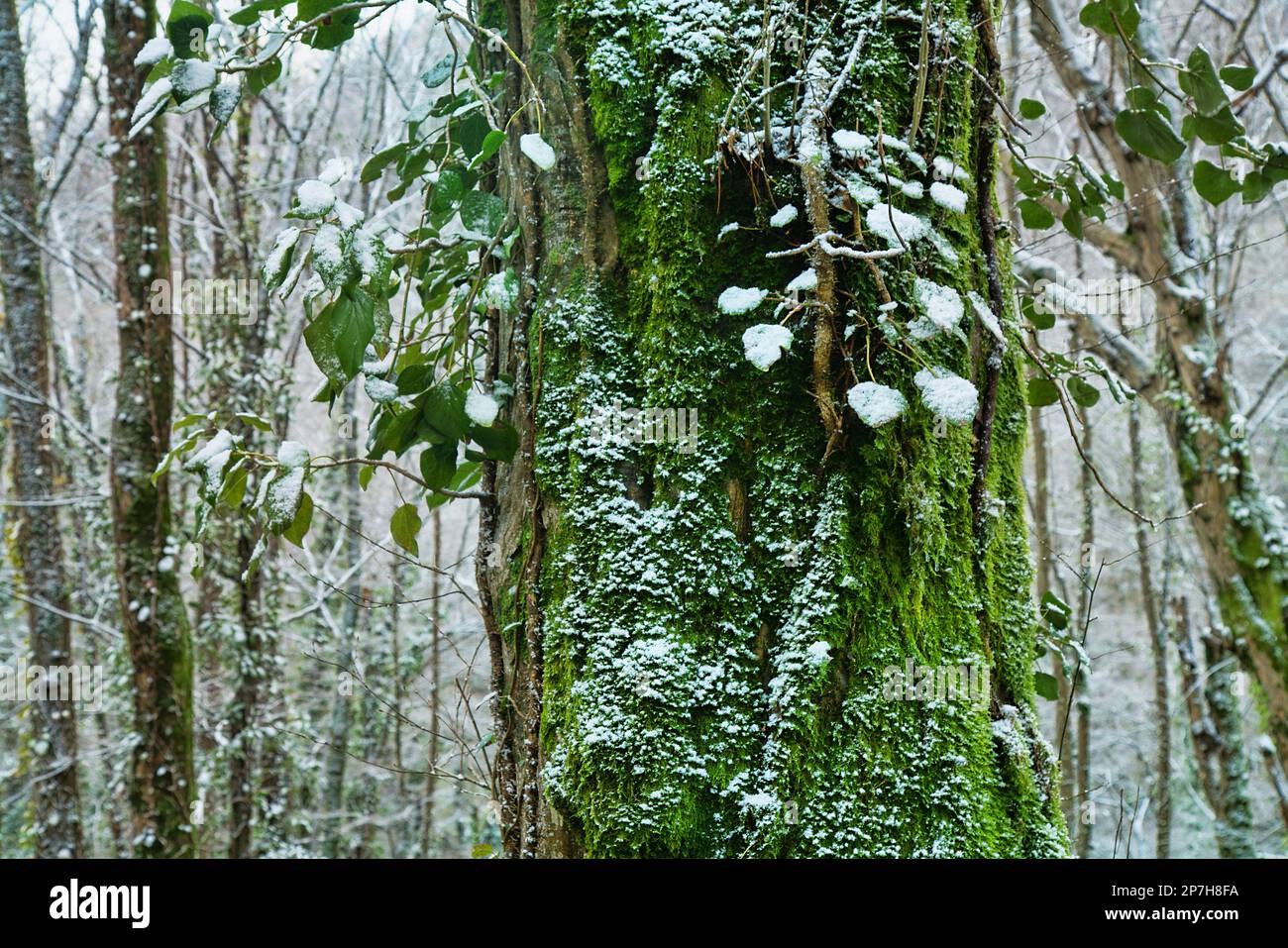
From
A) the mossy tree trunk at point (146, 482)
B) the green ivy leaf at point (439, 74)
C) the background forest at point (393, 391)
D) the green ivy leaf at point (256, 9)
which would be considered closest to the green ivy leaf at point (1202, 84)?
the background forest at point (393, 391)

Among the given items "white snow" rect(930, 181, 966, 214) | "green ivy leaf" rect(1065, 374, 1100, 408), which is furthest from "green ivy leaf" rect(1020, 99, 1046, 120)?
"white snow" rect(930, 181, 966, 214)

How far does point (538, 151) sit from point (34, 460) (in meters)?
6.83

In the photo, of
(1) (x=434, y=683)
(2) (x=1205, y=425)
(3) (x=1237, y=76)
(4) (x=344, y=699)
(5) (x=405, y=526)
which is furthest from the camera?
(4) (x=344, y=699)

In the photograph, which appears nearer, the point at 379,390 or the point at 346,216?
the point at 346,216

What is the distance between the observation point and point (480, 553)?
5.09ft

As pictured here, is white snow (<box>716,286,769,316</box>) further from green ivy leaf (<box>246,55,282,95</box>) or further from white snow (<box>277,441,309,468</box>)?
green ivy leaf (<box>246,55,282,95</box>)

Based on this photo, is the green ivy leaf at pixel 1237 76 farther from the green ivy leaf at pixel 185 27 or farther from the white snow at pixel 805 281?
the green ivy leaf at pixel 185 27

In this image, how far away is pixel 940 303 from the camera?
1271mm

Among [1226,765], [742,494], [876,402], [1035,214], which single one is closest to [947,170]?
[876,402]

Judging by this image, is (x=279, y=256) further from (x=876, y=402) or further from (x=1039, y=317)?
(x=1039, y=317)

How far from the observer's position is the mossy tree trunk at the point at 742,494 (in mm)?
1242

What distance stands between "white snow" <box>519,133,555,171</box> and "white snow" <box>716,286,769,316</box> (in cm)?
34

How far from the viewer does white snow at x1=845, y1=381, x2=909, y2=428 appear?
121 cm
